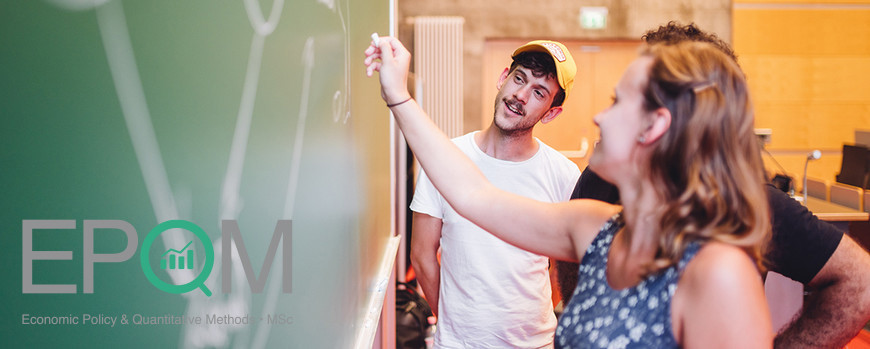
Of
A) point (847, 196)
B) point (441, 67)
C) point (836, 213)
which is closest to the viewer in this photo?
point (836, 213)

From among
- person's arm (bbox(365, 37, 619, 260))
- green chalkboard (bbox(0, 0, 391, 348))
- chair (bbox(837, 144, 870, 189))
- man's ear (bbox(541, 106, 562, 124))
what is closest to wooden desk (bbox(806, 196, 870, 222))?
chair (bbox(837, 144, 870, 189))

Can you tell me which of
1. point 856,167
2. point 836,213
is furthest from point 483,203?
point 856,167

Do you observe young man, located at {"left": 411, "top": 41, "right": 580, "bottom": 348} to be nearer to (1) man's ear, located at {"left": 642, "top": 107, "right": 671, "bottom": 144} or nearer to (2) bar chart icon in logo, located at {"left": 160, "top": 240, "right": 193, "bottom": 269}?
(1) man's ear, located at {"left": 642, "top": 107, "right": 671, "bottom": 144}

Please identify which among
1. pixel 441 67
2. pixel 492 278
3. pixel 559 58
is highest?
pixel 441 67

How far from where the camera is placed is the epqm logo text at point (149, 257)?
0.33 meters

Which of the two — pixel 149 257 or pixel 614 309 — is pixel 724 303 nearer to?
pixel 614 309

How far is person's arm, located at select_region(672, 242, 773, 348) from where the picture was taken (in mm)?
750

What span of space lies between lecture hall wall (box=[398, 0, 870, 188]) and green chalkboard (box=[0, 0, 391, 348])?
627cm

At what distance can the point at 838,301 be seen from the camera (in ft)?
3.57

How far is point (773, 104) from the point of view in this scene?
721 centimetres

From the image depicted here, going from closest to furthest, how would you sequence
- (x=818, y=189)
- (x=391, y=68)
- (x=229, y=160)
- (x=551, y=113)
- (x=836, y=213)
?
(x=229, y=160)
(x=391, y=68)
(x=551, y=113)
(x=836, y=213)
(x=818, y=189)

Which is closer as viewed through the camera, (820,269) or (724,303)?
(724,303)

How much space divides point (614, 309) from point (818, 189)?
509 cm

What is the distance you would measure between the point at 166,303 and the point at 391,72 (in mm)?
678
